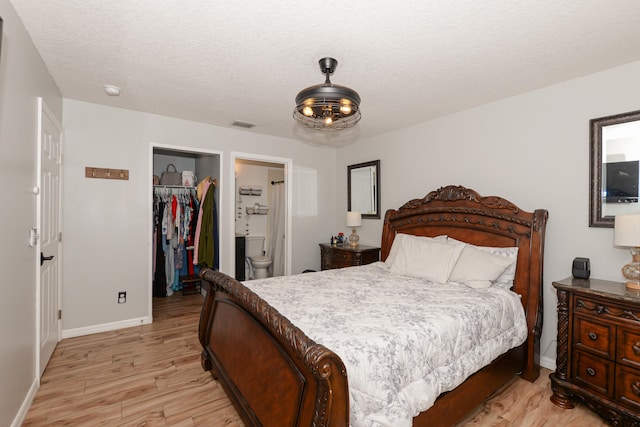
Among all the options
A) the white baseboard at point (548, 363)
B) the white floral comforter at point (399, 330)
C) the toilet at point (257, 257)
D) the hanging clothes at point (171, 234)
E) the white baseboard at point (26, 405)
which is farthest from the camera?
the toilet at point (257, 257)

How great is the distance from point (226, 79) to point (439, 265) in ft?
8.16

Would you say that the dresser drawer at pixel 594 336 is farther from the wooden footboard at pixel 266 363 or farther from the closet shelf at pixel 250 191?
the closet shelf at pixel 250 191

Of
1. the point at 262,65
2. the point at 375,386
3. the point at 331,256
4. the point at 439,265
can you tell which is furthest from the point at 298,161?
the point at 375,386

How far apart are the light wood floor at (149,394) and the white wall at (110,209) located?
449mm

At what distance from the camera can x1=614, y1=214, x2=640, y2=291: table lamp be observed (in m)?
1.97

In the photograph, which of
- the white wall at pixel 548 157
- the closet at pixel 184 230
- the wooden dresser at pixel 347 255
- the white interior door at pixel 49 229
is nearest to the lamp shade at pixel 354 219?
the wooden dresser at pixel 347 255

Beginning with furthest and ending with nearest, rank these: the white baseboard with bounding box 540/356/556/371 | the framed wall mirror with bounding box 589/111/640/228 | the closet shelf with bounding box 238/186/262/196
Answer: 1. the closet shelf with bounding box 238/186/262/196
2. the white baseboard with bounding box 540/356/556/371
3. the framed wall mirror with bounding box 589/111/640/228

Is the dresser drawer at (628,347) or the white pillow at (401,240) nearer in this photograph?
the dresser drawer at (628,347)

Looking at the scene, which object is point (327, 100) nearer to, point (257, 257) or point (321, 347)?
point (321, 347)

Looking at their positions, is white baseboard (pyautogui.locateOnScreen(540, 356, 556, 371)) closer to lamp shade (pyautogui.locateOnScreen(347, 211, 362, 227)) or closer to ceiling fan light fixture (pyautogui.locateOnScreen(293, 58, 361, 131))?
lamp shade (pyautogui.locateOnScreen(347, 211, 362, 227))

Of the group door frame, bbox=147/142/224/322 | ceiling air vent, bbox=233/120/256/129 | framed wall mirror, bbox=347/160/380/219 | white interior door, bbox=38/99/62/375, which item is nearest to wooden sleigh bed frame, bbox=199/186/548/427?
framed wall mirror, bbox=347/160/380/219

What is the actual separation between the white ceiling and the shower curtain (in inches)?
105

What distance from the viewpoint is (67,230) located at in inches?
123

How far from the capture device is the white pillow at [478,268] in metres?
2.53
